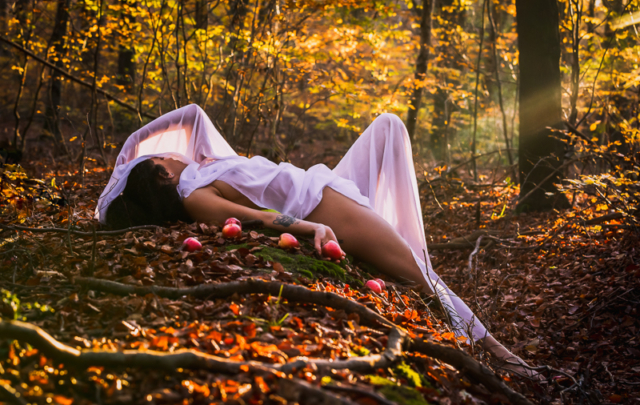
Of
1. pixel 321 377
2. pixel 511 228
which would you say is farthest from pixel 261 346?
pixel 511 228

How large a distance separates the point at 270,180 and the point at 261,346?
7.12 feet

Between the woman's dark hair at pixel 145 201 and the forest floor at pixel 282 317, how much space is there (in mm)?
199

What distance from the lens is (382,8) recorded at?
7.12 meters

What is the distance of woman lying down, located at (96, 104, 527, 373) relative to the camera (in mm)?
3459

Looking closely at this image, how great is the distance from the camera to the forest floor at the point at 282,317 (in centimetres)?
149

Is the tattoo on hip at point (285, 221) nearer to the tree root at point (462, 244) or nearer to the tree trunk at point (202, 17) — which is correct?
the tree root at point (462, 244)

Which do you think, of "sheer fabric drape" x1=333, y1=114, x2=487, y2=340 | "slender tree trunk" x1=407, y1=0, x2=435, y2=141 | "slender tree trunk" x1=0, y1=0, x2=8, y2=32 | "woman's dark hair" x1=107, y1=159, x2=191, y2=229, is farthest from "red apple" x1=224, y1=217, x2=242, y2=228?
"slender tree trunk" x1=0, y1=0, x2=8, y2=32

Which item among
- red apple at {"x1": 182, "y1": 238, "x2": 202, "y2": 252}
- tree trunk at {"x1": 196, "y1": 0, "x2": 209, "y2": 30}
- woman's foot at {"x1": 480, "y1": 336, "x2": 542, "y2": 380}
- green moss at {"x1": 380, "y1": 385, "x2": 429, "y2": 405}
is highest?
tree trunk at {"x1": 196, "y1": 0, "x2": 209, "y2": 30}

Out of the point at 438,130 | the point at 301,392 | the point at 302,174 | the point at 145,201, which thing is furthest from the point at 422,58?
the point at 301,392

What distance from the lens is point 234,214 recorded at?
135 inches

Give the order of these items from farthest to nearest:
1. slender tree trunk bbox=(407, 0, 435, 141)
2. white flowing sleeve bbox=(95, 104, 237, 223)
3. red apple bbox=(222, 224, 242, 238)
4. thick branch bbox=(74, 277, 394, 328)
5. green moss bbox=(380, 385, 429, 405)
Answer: slender tree trunk bbox=(407, 0, 435, 141), white flowing sleeve bbox=(95, 104, 237, 223), red apple bbox=(222, 224, 242, 238), thick branch bbox=(74, 277, 394, 328), green moss bbox=(380, 385, 429, 405)

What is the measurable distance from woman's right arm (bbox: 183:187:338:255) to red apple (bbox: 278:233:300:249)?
154mm

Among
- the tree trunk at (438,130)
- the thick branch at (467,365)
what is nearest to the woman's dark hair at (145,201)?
the thick branch at (467,365)

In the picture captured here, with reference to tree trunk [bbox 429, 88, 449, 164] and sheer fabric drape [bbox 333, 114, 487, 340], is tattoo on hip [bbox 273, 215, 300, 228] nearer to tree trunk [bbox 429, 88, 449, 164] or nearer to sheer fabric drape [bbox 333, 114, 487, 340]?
sheer fabric drape [bbox 333, 114, 487, 340]
